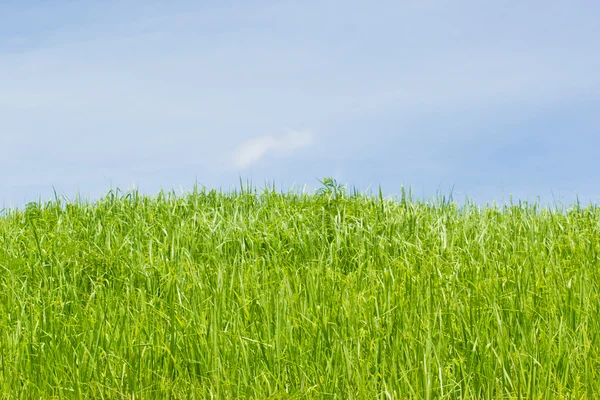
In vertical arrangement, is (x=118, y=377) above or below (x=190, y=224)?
below

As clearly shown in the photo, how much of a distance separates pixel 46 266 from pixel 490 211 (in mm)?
5622

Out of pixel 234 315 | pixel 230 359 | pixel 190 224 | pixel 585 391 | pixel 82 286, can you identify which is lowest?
pixel 585 391

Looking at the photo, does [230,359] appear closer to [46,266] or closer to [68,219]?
[46,266]

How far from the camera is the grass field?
3.24 m

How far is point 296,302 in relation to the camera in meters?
4.24

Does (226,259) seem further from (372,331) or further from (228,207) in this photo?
(372,331)

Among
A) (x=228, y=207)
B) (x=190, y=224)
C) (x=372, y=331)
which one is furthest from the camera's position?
(x=228, y=207)

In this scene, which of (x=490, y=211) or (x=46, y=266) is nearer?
(x=46, y=266)

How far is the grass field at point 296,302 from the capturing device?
324cm

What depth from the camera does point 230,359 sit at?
3.36m

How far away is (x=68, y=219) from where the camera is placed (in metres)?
6.91

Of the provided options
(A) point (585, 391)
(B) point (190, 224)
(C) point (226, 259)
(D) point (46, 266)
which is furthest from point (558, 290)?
(D) point (46, 266)

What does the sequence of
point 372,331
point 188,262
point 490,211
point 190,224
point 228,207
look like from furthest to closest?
1. point 490,211
2. point 228,207
3. point 190,224
4. point 188,262
5. point 372,331

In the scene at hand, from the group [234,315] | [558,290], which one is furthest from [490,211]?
[234,315]
